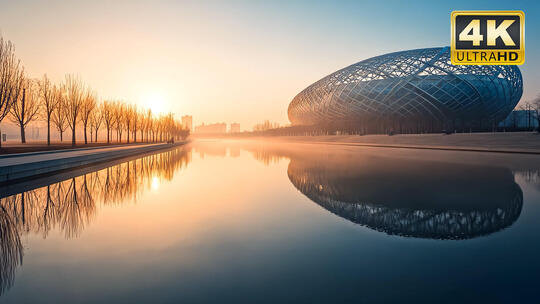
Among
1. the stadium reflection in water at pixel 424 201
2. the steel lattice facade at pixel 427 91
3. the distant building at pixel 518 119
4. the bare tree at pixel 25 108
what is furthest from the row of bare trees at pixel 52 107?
the distant building at pixel 518 119

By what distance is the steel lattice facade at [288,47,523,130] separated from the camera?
51938 millimetres

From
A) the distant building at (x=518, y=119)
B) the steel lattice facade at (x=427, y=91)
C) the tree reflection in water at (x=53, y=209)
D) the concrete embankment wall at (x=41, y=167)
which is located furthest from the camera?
the distant building at (x=518, y=119)

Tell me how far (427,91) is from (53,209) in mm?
60400

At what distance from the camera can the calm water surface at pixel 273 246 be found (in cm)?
293

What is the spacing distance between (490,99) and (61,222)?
70.1 metres

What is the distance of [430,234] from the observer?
4688 millimetres

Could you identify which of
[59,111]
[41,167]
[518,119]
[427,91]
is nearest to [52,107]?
[59,111]

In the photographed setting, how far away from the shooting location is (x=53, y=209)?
6.25 meters

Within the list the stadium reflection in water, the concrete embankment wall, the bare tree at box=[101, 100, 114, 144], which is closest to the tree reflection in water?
the concrete embankment wall

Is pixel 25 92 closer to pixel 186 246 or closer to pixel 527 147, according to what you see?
pixel 186 246

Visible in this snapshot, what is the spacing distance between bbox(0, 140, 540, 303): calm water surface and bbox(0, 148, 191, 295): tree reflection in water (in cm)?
4

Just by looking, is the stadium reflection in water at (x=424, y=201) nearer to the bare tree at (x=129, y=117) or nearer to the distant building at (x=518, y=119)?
the bare tree at (x=129, y=117)

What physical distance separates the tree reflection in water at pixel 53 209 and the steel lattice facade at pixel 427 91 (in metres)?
57.1

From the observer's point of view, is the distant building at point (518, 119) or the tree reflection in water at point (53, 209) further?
the distant building at point (518, 119)
